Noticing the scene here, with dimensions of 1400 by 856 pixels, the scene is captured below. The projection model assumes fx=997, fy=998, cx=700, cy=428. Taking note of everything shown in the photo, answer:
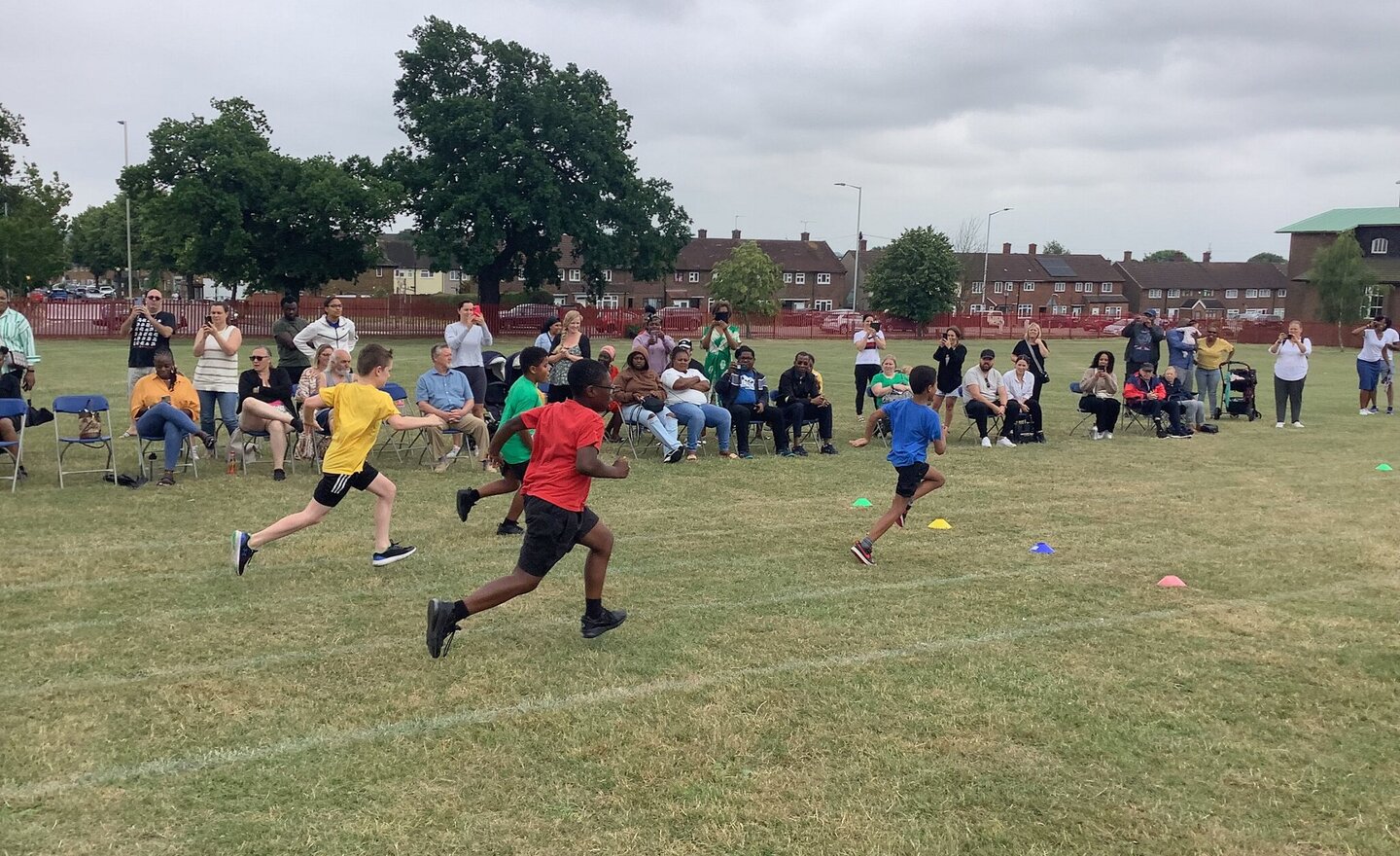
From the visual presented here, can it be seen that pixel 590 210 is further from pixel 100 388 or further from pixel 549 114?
pixel 100 388

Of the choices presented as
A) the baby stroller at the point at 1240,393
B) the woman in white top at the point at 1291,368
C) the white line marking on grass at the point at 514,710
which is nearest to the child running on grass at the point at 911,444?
the white line marking on grass at the point at 514,710

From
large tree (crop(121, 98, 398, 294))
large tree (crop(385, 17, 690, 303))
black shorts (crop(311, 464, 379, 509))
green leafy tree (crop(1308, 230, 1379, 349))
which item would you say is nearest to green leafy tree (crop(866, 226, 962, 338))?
large tree (crop(385, 17, 690, 303))

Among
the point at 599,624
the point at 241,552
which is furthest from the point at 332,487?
the point at 599,624

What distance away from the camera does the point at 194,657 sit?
5301mm

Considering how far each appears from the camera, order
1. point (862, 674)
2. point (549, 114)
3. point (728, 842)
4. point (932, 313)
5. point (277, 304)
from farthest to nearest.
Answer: point (932, 313) < point (549, 114) < point (277, 304) < point (862, 674) < point (728, 842)

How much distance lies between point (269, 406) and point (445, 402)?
178 centimetres

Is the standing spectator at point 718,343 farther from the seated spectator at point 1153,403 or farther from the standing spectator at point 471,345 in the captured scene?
the seated spectator at point 1153,403

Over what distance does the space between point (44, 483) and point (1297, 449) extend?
15273 mm

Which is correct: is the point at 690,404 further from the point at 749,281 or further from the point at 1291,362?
the point at 749,281

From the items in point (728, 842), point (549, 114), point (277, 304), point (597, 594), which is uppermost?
point (549, 114)

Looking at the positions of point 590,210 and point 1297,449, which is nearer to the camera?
point 1297,449

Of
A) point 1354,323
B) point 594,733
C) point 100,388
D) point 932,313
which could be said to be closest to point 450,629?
point 594,733

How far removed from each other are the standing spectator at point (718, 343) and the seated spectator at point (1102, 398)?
550cm

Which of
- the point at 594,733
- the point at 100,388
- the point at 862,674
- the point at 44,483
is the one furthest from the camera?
the point at 100,388
